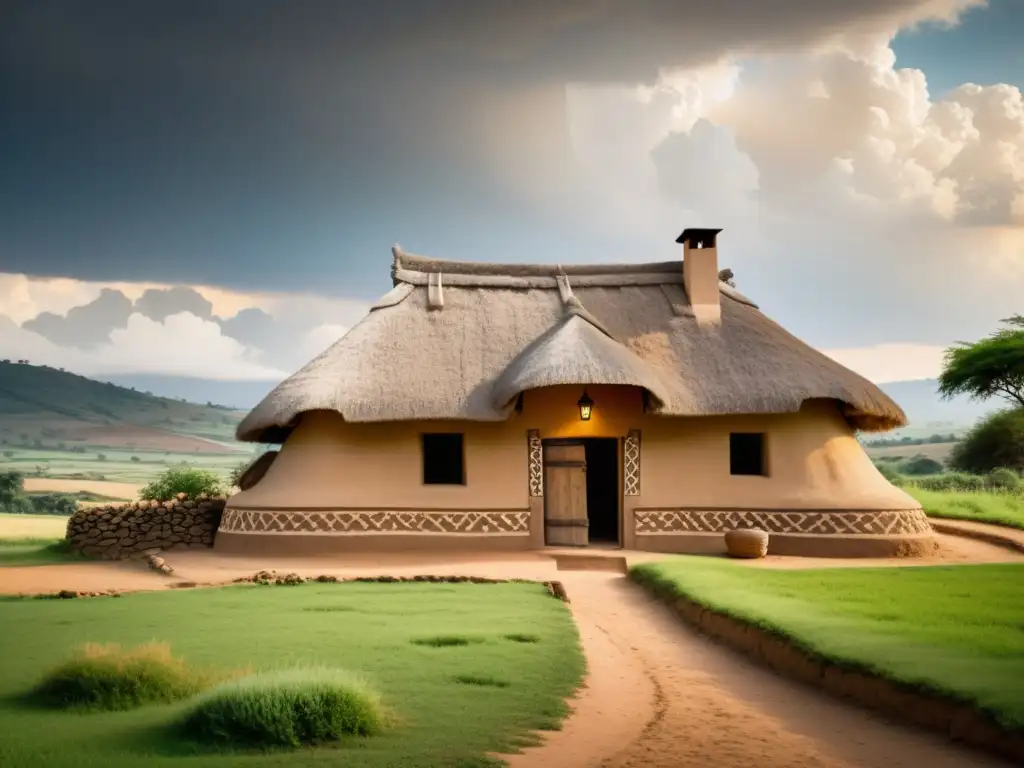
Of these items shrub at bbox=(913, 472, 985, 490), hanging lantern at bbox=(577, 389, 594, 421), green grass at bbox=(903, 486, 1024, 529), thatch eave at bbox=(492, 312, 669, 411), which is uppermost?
thatch eave at bbox=(492, 312, 669, 411)

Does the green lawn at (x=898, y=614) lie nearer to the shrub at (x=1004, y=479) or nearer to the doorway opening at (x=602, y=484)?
the doorway opening at (x=602, y=484)

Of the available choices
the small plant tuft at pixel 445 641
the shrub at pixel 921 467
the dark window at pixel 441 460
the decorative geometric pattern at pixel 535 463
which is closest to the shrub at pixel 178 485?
the dark window at pixel 441 460

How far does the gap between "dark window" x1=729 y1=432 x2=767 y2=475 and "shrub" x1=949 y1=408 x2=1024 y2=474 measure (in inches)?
773

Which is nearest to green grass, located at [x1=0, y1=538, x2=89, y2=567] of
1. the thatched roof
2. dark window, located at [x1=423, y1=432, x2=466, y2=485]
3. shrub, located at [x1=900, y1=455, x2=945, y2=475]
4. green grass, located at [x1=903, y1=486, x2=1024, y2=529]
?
the thatched roof

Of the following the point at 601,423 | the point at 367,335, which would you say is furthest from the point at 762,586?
the point at 367,335

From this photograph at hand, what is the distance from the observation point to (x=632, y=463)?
18281 mm

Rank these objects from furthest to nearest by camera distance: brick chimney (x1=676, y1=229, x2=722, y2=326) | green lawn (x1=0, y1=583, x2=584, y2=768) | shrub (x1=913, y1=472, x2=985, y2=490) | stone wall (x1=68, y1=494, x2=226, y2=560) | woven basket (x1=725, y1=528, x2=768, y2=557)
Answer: shrub (x1=913, y1=472, x2=985, y2=490)
brick chimney (x1=676, y1=229, x2=722, y2=326)
stone wall (x1=68, y1=494, x2=226, y2=560)
woven basket (x1=725, y1=528, x2=768, y2=557)
green lawn (x1=0, y1=583, x2=584, y2=768)

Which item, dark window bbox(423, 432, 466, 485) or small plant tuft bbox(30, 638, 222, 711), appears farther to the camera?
dark window bbox(423, 432, 466, 485)

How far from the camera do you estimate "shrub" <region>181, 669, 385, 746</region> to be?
5.96m

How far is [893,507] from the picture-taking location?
1778cm

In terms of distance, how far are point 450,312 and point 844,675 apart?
13391 millimetres

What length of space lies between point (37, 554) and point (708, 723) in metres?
15.9

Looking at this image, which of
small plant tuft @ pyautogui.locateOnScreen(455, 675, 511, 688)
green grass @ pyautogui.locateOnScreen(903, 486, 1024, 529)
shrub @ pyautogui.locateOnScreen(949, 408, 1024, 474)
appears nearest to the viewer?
small plant tuft @ pyautogui.locateOnScreen(455, 675, 511, 688)

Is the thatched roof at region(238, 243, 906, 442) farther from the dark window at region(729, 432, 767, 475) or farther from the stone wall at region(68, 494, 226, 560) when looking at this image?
the stone wall at region(68, 494, 226, 560)
